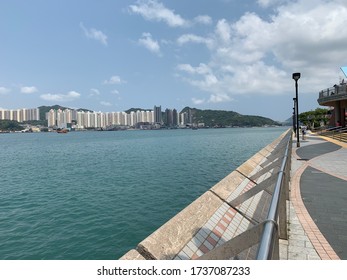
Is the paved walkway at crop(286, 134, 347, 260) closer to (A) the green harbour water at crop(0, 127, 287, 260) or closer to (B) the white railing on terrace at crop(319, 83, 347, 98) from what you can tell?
(A) the green harbour water at crop(0, 127, 287, 260)

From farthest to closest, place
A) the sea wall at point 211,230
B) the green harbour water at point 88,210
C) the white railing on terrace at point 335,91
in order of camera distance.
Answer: the white railing on terrace at point 335,91, the green harbour water at point 88,210, the sea wall at point 211,230

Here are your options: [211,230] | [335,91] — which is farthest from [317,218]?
[335,91]

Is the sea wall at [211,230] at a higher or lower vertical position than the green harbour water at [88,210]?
higher

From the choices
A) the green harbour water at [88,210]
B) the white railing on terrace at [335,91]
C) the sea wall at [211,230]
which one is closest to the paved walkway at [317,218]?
the sea wall at [211,230]

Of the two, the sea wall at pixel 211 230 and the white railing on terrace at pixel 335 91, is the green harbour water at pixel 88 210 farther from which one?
the white railing on terrace at pixel 335 91

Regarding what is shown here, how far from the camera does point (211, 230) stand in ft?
18.3

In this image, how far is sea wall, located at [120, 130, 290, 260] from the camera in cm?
342

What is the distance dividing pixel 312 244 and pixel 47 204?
13.6m

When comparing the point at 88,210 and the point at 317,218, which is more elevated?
the point at 317,218

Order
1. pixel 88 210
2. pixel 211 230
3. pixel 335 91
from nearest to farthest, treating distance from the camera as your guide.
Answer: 1. pixel 211 230
2. pixel 88 210
3. pixel 335 91

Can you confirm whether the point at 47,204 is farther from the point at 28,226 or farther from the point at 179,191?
the point at 179,191

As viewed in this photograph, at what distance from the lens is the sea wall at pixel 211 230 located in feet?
11.2

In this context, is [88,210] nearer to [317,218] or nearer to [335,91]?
[317,218]

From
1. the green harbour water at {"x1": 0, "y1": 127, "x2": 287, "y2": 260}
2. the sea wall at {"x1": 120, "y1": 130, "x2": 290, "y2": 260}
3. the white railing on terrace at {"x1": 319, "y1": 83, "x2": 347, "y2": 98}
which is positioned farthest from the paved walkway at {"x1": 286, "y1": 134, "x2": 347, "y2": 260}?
the white railing on terrace at {"x1": 319, "y1": 83, "x2": 347, "y2": 98}
